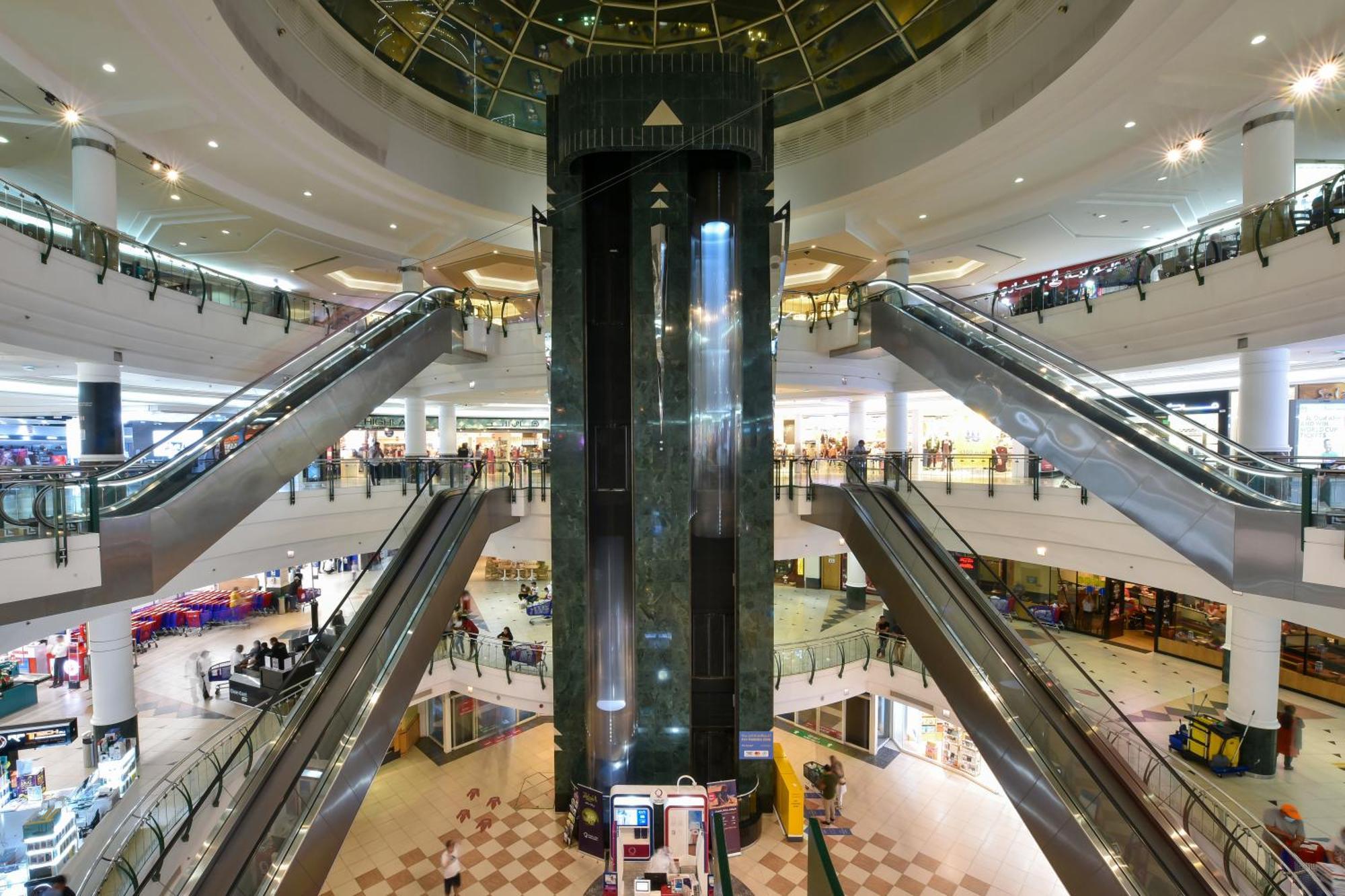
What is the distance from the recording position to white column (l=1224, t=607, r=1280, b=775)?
9.59 m

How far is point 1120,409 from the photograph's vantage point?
22.7 ft

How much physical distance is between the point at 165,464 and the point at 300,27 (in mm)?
8598

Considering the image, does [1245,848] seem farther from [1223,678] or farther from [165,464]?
[1223,678]

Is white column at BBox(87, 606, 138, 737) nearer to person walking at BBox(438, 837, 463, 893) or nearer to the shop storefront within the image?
the shop storefront

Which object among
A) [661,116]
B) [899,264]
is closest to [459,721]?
[661,116]

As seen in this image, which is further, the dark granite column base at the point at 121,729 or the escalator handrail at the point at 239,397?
the dark granite column base at the point at 121,729

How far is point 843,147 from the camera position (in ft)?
43.5

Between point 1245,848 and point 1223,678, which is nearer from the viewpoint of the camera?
point 1245,848

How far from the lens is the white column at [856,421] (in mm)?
20922

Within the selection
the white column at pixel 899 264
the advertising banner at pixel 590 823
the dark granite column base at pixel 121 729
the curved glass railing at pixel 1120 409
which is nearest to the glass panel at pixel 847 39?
the white column at pixel 899 264

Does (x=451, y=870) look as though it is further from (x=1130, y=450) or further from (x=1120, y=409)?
(x=1120, y=409)

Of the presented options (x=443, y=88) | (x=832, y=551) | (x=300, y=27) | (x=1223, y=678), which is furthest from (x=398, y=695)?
(x=1223, y=678)

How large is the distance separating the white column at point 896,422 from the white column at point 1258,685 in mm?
8356

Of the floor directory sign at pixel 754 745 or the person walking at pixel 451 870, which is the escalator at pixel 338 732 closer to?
the person walking at pixel 451 870
